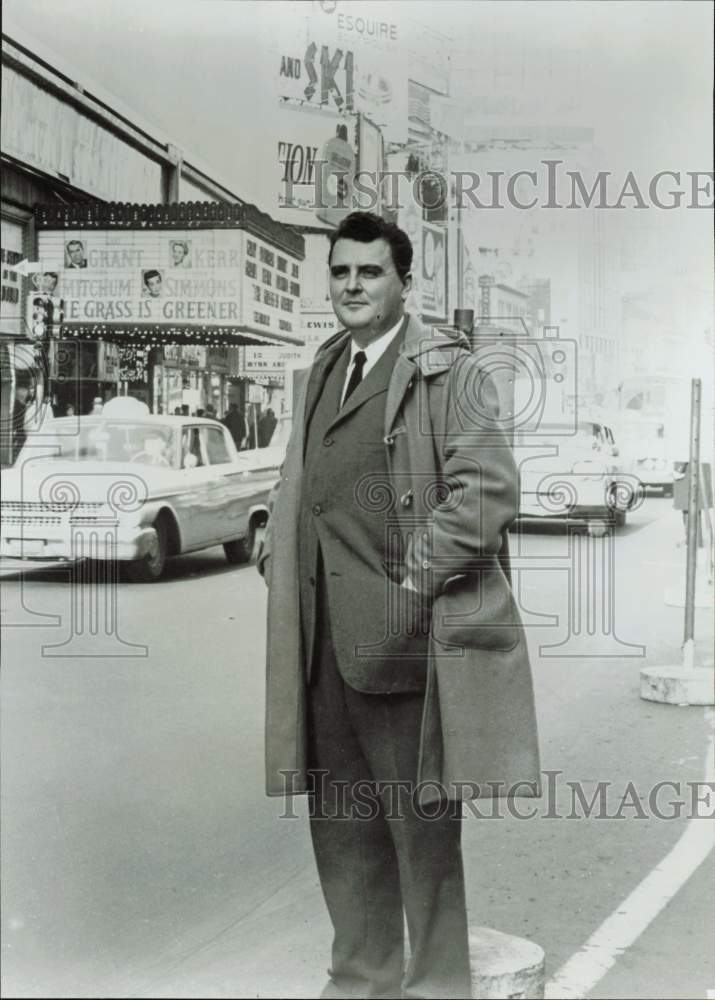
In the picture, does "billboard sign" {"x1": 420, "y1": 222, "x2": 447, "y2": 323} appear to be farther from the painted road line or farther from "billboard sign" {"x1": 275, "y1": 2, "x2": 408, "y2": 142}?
the painted road line

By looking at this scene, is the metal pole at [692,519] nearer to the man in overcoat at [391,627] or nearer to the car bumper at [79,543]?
the man in overcoat at [391,627]

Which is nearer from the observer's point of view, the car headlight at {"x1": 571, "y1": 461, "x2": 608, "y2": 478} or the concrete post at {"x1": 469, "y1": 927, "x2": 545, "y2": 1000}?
the concrete post at {"x1": 469, "y1": 927, "x2": 545, "y2": 1000}

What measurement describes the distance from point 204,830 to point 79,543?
33.2 inches

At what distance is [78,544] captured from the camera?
341 centimetres

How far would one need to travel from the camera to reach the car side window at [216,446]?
3480mm

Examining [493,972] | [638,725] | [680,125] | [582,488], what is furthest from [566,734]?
[680,125]

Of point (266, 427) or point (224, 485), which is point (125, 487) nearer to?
point (224, 485)

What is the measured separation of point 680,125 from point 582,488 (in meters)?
1.17

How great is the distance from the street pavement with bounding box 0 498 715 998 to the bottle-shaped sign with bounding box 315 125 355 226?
1.02 meters

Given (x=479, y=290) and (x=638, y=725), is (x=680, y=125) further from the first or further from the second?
(x=638, y=725)

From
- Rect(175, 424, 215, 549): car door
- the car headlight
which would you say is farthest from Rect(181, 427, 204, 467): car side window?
the car headlight

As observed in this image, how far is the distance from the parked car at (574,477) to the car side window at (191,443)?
2.85 feet

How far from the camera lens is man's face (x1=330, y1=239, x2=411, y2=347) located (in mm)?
2916

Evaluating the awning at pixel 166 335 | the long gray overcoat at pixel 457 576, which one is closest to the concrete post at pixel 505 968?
the long gray overcoat at pixel 457 576
